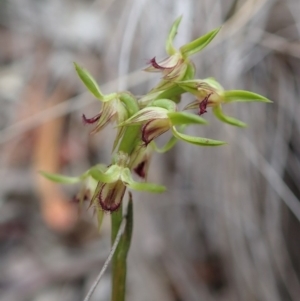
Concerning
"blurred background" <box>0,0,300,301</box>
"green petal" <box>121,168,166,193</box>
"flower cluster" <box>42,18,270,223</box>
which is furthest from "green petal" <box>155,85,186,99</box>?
"blurred background" <box>0,0,300,301</box>

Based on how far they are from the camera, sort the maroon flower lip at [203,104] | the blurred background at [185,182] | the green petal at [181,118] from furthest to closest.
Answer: the blurred background at [185,182]
the maroon flower lip at [203,104]
the green petal at [181,118]

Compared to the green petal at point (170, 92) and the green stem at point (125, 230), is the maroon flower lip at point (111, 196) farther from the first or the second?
the green petal at point (170, 92)

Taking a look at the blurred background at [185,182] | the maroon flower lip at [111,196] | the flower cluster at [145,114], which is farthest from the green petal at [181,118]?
the blurred background at [185,182]

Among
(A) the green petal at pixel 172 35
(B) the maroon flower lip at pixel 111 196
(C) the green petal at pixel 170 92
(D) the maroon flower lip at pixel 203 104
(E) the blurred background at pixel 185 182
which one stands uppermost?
(E) the blurred background at pixel 185 182

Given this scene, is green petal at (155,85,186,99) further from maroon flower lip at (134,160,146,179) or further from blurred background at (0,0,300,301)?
blurred background at (0,0,300,301)

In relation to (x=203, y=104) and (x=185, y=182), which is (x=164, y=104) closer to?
(x=203, y=104)

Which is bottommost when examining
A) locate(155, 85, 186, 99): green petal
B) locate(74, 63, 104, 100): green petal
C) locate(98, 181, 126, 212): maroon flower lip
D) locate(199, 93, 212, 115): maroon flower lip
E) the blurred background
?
locate(98, 181, 126, 212): maroon flower lip

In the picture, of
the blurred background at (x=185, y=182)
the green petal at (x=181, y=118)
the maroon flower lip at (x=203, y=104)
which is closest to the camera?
the green petal at (x=181, y=118)

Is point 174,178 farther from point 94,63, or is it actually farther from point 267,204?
point 94,63
